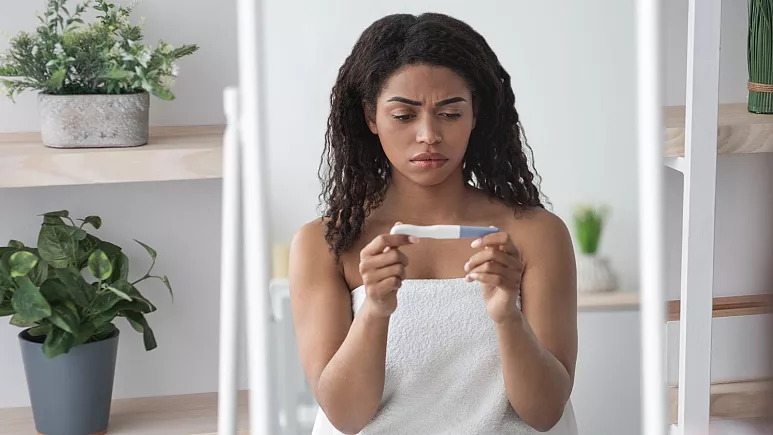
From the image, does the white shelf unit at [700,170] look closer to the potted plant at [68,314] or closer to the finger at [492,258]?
the finger at [492,258]

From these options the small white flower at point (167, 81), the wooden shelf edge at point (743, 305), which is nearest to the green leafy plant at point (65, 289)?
the small white flower at point (167, 81)

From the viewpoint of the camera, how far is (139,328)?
151cm

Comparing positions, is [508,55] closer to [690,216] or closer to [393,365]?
[393,365]

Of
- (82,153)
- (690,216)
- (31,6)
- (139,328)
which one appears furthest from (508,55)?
(31,6)

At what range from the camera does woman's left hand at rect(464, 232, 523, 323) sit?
2.91 ft

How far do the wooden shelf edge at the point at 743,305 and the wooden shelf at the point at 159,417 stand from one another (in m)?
0.83

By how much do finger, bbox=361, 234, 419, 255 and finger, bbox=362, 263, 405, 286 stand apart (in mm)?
18

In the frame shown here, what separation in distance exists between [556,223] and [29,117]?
959 millimetres

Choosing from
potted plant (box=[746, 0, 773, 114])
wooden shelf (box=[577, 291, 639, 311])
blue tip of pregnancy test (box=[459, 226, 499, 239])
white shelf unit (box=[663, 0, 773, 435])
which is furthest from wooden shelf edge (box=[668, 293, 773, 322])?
blue tip of pregnancy test (box=[459, 226, 499, 239])

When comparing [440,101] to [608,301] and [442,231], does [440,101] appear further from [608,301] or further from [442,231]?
[608,301]

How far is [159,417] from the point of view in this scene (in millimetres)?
1598

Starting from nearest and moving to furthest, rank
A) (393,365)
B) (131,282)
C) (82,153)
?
(393,365) < (82,153) < (131,282)

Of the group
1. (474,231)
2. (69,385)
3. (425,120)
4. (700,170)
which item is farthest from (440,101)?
(69,385)

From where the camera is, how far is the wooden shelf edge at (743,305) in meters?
1.69
